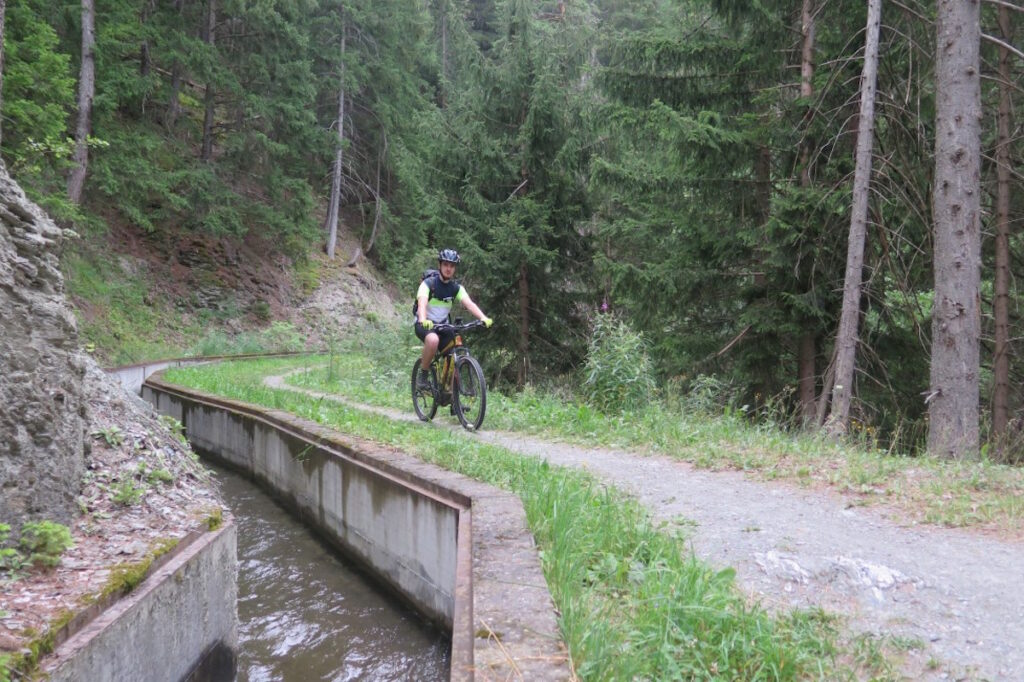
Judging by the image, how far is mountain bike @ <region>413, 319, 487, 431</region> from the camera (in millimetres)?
7750

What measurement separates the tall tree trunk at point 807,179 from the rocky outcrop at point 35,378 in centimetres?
888

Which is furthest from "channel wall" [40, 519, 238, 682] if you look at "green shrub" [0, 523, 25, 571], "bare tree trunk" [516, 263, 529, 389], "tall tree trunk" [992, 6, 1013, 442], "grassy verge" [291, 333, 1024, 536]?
"tall tree trunk" [992, 6, 1013, 442]

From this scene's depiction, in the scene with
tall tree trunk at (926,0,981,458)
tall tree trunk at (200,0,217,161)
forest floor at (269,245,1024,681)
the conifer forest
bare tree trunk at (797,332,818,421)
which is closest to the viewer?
forest floor at (269,245,1024,681)

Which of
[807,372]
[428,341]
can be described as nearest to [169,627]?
[428,341]

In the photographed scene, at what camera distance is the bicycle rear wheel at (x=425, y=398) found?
27.3 ft

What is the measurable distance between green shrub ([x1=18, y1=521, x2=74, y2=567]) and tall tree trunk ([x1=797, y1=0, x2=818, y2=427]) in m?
8.96

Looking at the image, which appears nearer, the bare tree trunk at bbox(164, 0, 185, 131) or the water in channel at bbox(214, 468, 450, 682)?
the water in channel at bbox(214, 468, 450, 682)

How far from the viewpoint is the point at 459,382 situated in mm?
7988

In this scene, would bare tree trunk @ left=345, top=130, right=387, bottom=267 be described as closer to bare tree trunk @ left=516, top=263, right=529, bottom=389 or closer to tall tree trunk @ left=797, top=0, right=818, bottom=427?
bare tree trunk @ left=516, top=263, right=529, bottom=389

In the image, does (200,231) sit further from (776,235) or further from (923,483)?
(923,483)

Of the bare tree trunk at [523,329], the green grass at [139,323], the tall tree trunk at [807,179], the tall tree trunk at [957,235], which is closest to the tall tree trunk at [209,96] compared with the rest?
the green grass at [139,323]

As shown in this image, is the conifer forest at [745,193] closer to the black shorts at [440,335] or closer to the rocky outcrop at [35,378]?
the black shorts at [440,335]

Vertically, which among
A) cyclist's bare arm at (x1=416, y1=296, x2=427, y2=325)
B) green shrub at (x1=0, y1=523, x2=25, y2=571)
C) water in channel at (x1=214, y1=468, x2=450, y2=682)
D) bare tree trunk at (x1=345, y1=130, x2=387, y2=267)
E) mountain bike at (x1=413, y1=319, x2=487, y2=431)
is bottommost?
water in channel at (x1=214, y1=468, x2=450, y2=682)

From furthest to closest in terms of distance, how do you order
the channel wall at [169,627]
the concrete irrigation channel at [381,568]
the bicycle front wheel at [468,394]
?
the bicycle front wheel at [468,394]
the channel wall at [169,627]
the concrete irrigation channel at [381,568]
